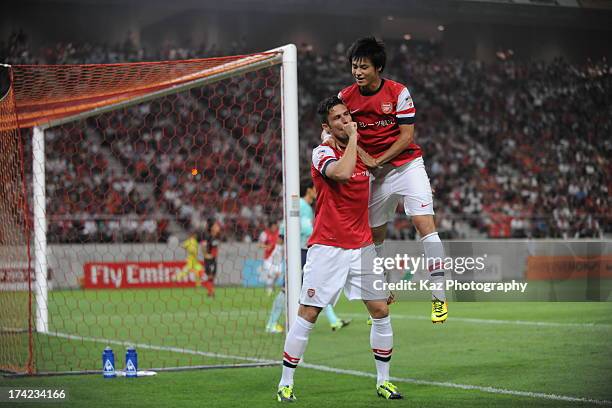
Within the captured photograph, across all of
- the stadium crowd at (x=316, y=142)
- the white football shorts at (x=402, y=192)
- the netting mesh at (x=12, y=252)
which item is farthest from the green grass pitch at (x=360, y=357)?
the stadium crowd at (x=316, y=142)

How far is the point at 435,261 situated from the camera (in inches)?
272

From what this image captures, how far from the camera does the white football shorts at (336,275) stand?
672cm

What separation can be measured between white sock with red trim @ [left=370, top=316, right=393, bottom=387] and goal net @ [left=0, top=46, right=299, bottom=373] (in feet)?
6.65

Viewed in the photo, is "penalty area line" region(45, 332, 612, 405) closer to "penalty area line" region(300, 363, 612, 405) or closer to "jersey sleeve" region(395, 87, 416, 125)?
"penalty area line" region(300, 363, 612, 405)

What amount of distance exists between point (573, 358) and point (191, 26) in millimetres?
27240

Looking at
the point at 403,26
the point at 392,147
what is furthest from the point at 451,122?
the point at 392,147

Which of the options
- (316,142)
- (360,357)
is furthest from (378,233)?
(316,142)

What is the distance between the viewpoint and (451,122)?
34.7m

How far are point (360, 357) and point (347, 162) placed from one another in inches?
157

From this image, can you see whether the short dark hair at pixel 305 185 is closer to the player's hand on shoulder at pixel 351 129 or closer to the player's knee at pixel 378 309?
the player's knee at pixel 378 309

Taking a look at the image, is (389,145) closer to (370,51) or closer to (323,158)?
(323,158)

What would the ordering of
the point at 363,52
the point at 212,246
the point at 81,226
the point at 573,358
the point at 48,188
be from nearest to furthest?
the point at 363,52 < the point at 573,358 < the point at 212,246 < the point at 81,226 < the point at 48,188

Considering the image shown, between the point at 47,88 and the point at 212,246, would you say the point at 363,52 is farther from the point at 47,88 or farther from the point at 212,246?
the point at 212,246

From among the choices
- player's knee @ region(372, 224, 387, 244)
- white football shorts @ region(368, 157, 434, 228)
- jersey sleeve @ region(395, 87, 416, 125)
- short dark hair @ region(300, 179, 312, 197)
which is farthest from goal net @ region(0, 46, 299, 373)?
jersey sleeve @ region(395, 87, 416, 125)
